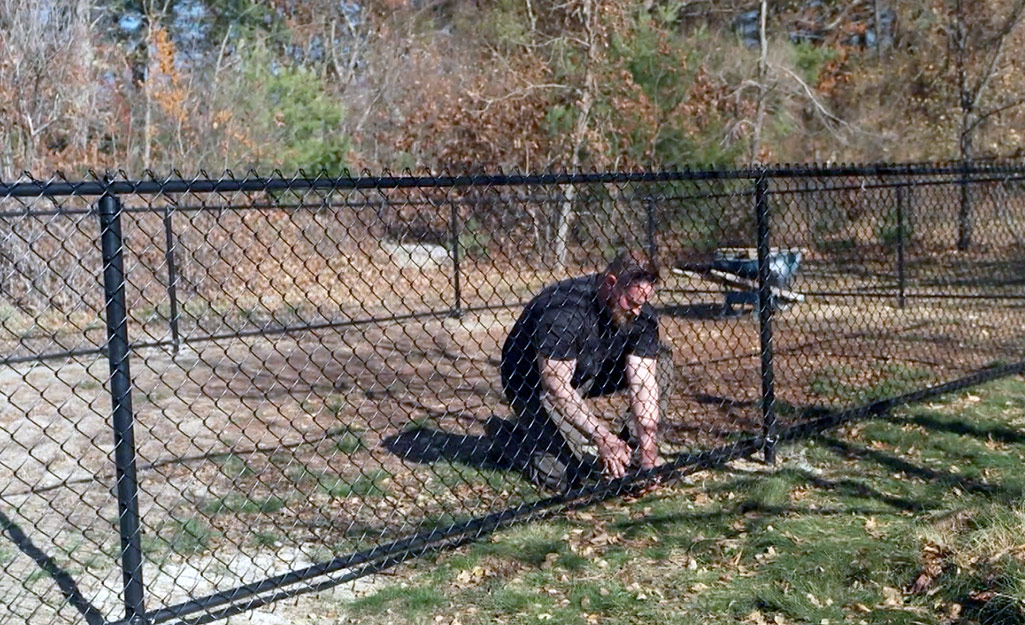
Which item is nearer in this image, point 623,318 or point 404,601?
point 404,601

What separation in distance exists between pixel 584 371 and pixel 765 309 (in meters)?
1.00

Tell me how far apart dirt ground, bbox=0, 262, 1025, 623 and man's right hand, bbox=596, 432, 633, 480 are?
0.47m

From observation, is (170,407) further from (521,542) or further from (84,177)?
(84,177)

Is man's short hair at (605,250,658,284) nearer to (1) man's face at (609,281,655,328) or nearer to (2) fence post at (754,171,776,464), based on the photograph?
(1) man's face at (609,281,655,328)

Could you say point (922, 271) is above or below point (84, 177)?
below

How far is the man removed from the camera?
16.0ft

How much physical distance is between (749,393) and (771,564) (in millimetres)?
2999

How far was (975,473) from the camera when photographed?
525 centimetres

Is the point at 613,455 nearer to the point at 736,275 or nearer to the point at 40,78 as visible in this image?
the point at 736,275

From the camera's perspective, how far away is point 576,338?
488 centimetres

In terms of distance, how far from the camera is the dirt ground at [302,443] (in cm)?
437

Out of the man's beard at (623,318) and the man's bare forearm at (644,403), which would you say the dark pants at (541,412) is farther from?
the man's beard at (623,318)

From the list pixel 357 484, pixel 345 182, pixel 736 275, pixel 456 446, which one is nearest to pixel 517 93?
pixel 736 275

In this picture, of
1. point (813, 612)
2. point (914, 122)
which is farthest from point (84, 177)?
point (914, 122)
